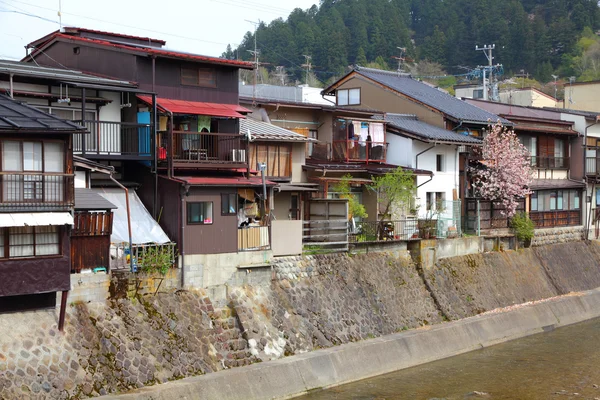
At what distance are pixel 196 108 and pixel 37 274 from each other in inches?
412

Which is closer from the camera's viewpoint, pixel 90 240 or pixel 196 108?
pixel 90 240

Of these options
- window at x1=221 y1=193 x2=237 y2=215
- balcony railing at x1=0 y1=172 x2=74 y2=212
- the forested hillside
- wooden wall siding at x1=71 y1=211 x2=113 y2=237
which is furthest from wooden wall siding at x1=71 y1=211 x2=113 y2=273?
the forested hillside

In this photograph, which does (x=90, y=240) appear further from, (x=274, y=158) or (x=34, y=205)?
(x=274, y=158)

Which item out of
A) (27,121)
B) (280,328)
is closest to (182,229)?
(280,328)

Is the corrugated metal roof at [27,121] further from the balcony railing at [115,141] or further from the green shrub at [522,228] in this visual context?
the green shrub at [522,228]

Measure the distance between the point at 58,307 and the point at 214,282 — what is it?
19.9 feet

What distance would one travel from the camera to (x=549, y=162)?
5069 centimetres

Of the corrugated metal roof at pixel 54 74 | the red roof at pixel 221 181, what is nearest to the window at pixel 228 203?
the red roof at pixel 221 181

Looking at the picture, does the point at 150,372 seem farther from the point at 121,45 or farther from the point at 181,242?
the point at 121,45

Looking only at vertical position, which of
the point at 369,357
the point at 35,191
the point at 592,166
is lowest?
the point at 369,357

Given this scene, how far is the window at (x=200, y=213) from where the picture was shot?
27.8 m

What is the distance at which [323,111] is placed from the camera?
127ft

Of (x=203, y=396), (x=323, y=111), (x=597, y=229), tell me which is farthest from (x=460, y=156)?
(x=203, y=396)

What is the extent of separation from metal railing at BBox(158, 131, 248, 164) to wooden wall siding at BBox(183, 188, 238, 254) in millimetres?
1573
